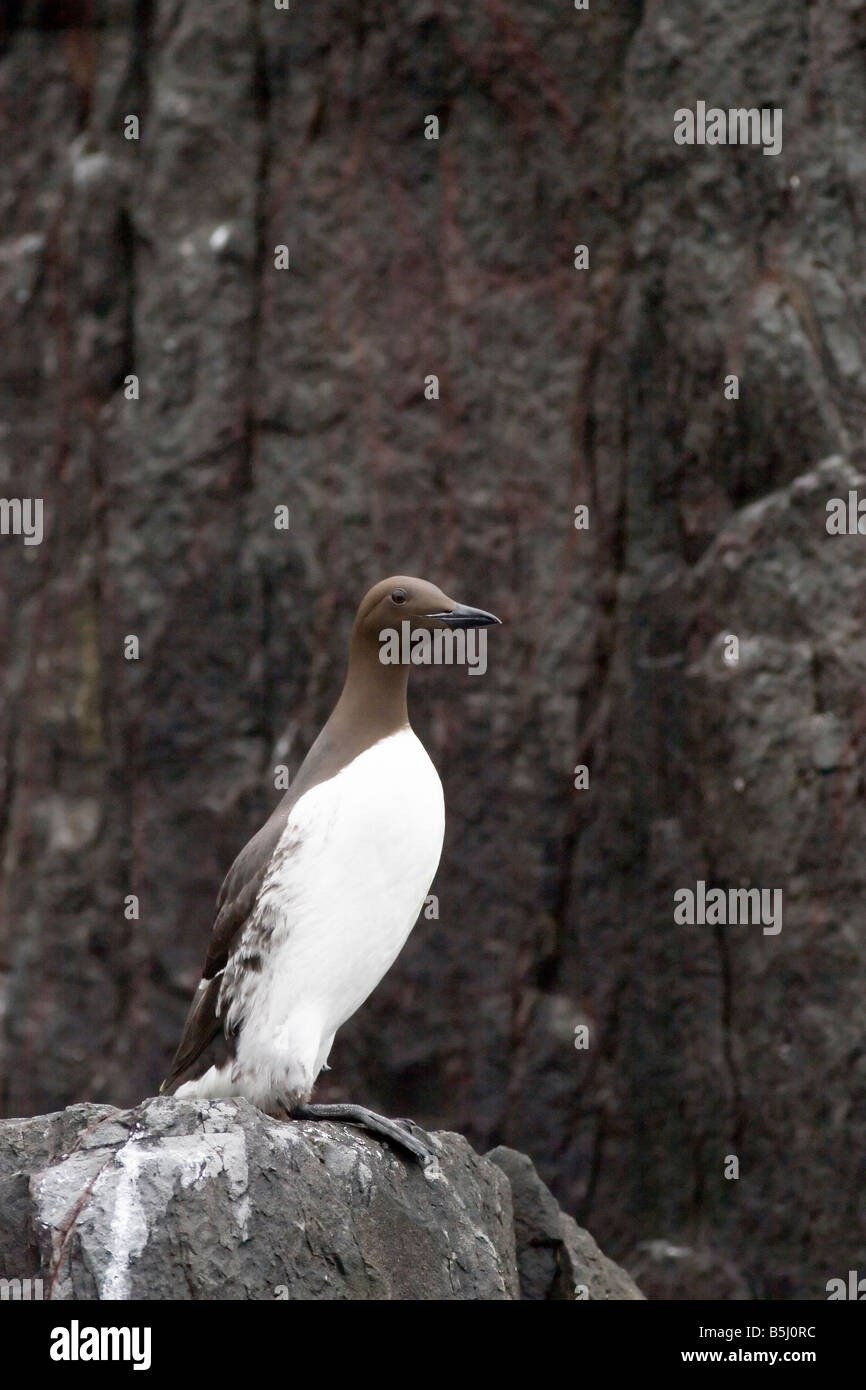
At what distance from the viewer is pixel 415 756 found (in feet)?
16.2

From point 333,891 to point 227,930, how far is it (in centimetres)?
43

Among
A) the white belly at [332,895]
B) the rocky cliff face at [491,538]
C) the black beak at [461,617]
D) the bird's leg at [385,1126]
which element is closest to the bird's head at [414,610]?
the black beak at [461,617]

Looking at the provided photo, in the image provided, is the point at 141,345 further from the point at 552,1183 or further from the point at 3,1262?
the point at 3,1262

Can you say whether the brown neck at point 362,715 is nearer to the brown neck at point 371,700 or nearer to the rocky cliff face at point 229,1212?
the brown neck at point 371,700

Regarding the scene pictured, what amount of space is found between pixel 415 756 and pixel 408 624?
0.41 meters

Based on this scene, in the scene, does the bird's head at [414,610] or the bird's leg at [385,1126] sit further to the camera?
the bird's head at [414,610]

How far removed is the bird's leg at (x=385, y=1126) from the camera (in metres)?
4.73

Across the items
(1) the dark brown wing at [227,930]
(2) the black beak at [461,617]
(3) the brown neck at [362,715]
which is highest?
(2) the black beak at [461,617]

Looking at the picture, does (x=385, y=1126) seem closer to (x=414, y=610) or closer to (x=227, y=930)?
(x=227, y=930)

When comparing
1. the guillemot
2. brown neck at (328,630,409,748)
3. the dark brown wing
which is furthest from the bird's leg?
brown neck at (328,630,409,748)

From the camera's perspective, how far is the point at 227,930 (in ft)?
16.8

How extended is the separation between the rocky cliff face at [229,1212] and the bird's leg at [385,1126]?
0.14ft

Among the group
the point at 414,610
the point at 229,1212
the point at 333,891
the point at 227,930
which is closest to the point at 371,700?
the point at 414,610

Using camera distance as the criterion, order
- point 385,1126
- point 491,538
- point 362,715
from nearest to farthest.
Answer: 1. point 385,1126
2. point 362,715
3. point 491,538
